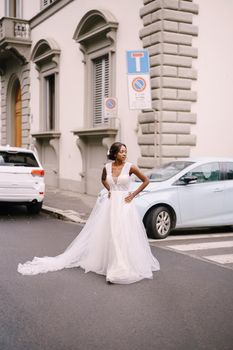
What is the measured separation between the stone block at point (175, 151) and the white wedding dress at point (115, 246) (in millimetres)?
6307

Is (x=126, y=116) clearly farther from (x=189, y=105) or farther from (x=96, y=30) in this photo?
(x=96, y=30)

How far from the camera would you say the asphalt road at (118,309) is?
3.96 meters

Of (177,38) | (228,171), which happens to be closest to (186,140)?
(177,38)

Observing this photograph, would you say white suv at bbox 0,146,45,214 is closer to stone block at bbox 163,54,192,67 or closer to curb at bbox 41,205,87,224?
curb at bbox 41,205,87,224

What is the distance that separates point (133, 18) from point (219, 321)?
10786 millimetres

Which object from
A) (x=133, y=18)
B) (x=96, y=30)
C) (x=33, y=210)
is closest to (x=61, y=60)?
(x=96, y=30)

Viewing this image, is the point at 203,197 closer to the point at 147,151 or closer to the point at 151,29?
the point at 147,151

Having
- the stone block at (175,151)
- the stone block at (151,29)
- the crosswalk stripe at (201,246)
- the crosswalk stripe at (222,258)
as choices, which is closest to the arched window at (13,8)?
the stone block at (151,29)

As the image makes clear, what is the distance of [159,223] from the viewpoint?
9.09 meters

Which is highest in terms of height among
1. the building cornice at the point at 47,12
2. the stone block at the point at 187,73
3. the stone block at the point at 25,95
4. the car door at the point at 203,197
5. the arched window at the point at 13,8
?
the arched window at the point at 13,8

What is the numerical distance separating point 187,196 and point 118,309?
4.84 metres

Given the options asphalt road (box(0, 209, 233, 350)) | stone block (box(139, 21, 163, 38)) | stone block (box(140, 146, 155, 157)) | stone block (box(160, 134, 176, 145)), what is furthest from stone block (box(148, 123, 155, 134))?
asphalt road (box(0, 209, 233, 350))

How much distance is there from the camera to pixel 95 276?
19.9 feet

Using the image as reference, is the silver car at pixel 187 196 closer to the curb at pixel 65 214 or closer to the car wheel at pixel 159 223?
the car wheel at pixel 159 223
